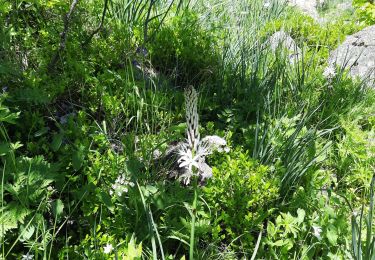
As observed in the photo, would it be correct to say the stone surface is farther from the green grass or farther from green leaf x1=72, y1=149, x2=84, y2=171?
green leaf x1=72, y1=149, x2=84, y2=171

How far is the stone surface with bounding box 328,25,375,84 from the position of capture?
158 inches

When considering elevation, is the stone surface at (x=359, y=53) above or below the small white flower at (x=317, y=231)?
above

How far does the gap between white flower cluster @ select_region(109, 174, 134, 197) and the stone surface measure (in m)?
2.58

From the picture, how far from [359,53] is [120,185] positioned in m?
3.37

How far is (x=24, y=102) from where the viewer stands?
2.40 meters

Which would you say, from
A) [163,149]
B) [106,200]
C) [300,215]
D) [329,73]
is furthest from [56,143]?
[329,73]

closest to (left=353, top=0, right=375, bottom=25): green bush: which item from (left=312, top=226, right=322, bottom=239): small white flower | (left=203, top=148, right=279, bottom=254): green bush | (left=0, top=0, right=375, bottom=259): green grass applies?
(left=0, top=0, right=375, bottom=259): green grass

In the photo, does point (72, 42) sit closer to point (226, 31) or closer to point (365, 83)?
point (226, 31)

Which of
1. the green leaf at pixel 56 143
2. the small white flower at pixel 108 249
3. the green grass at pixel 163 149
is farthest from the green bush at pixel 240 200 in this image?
the green leaf at pixel 56 143

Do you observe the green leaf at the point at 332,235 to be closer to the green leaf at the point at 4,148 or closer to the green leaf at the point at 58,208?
the green leaf at the point at 58,208

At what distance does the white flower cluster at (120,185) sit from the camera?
198 cm

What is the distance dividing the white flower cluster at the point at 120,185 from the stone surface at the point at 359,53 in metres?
2.58

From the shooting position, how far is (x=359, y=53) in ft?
14.1

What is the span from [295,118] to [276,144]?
0.27 m
